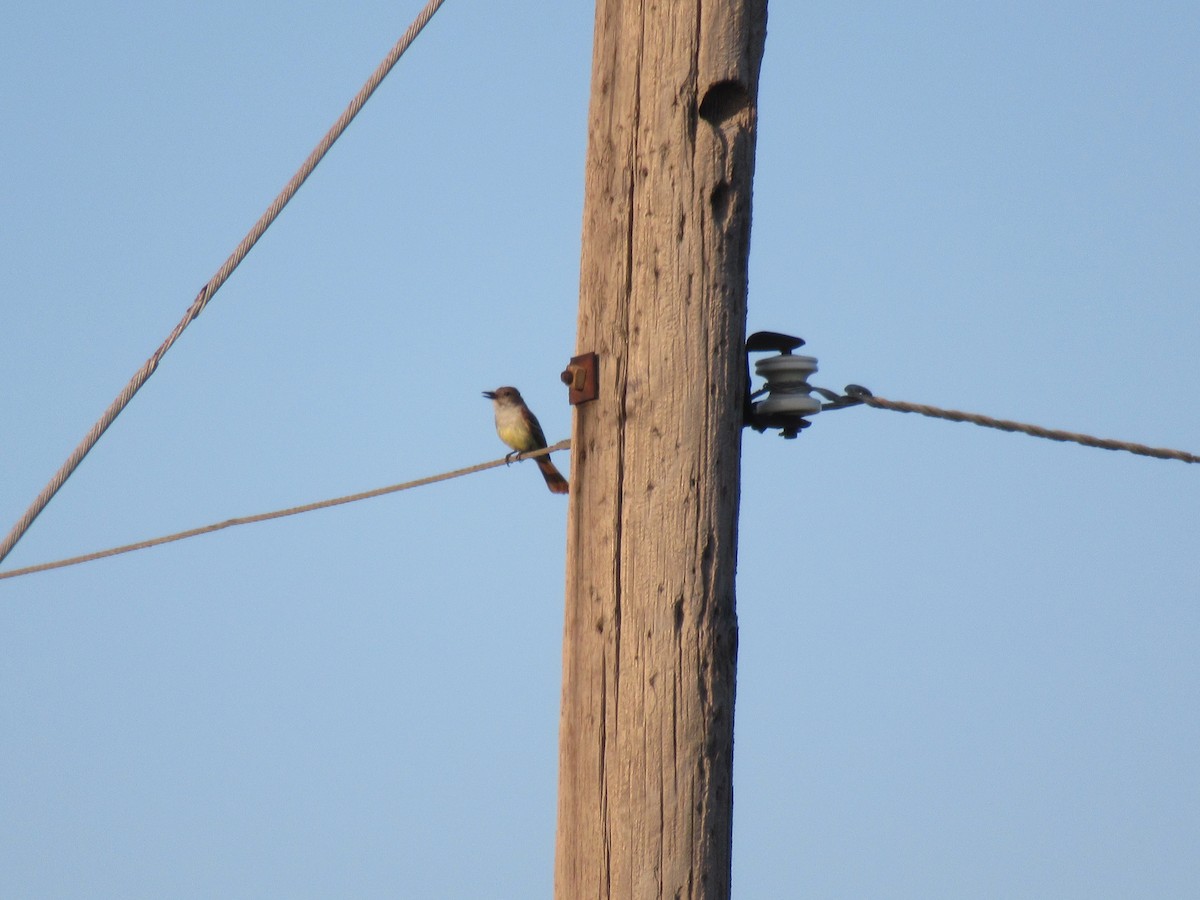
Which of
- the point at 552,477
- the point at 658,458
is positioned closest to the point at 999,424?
the point at 658,458

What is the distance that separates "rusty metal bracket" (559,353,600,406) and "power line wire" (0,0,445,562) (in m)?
1.46

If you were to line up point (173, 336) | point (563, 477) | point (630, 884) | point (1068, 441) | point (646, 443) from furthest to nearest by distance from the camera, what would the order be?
point (563, 477) < point (173, 336) < point (1068, 441) < point (646, 443) < point (630, 884)

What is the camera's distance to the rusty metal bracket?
3197mm

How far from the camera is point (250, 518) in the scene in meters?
4.27

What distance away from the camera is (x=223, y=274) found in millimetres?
4223

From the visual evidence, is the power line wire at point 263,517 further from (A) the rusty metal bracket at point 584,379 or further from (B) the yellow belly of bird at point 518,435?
(B) the yellow belly of bird at point 518,435

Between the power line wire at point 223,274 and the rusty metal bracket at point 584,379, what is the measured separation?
1463 millimetres

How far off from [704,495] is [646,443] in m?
0.18

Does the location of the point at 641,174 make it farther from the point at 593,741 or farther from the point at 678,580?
the point at 593,741

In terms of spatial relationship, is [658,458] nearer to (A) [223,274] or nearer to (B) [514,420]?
(A) [223,274]

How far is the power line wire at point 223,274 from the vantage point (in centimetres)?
401

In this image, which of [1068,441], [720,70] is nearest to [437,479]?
[720,70]

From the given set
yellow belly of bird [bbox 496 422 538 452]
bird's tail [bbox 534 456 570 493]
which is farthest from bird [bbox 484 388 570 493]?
bird's tail [bbox 534 456 570 493]

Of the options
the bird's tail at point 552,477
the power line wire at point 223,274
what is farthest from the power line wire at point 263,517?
the bird's tail at point 552,477
